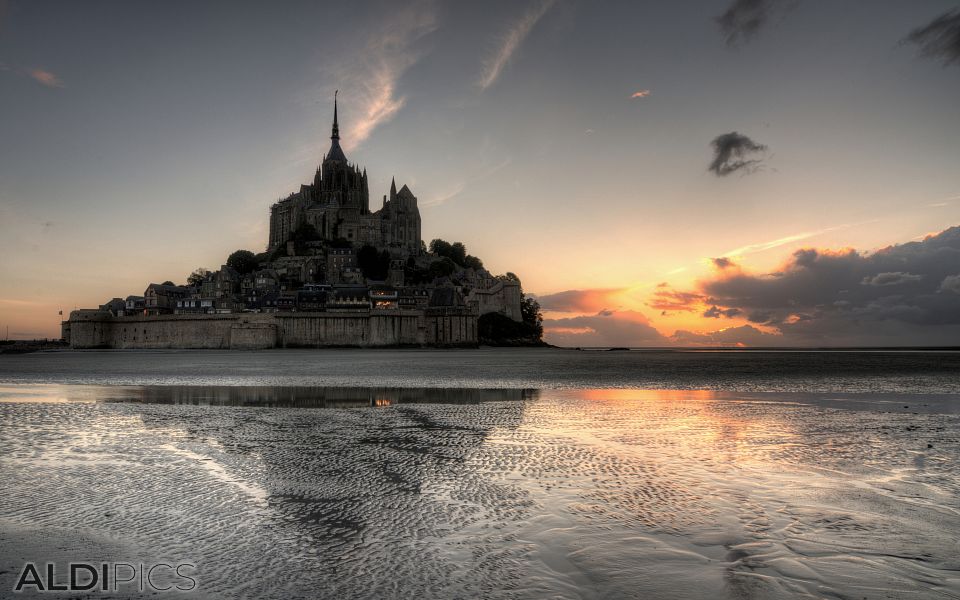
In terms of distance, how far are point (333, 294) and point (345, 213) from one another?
38.6 meters

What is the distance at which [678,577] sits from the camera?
14.1 ft

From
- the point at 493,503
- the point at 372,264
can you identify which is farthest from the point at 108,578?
the point at 372,264

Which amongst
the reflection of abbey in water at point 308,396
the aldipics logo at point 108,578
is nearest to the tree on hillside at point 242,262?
the reflection of abbey in water at point 308,396

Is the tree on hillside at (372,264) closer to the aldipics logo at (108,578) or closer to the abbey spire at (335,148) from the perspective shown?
the abbey spire at (335,148)

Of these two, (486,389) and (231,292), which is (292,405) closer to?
(486,389)

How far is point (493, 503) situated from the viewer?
250 inches

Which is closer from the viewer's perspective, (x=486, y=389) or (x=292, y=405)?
(x=292, y=405)

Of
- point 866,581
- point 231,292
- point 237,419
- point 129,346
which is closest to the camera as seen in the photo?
point 866,581

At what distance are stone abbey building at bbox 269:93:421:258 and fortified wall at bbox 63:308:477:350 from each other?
1658 inches

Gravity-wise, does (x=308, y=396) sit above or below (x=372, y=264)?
below

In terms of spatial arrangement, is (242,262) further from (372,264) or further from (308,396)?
(308,396)

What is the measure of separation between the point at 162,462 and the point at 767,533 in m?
8.15

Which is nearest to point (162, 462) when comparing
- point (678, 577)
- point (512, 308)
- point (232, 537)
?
point (232, 537)

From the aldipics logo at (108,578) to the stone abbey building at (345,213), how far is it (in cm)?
12005
